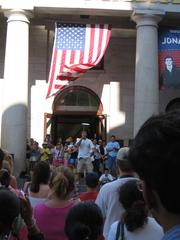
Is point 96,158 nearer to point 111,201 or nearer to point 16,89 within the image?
point 16,89

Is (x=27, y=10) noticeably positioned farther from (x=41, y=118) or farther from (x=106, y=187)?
(x=106, y=187)

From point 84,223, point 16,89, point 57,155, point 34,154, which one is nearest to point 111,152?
point 57,155

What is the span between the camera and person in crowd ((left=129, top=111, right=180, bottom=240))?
5.05 feet

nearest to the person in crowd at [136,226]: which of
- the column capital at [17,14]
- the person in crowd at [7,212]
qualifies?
the person in crowd at [7,212]

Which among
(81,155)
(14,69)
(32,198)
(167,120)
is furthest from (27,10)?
(167,120)

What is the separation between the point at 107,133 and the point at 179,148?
22370 millimetres

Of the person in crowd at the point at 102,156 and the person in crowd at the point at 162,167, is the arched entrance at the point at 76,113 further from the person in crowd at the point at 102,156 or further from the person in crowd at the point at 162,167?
the person in crowd at the point at 162,167

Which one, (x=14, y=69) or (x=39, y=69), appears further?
(x=39, y=69)

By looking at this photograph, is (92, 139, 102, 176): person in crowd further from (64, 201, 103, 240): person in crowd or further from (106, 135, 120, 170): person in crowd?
(64, 201, 103, 240): person in crowd

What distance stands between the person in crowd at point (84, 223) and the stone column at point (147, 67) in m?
16.9

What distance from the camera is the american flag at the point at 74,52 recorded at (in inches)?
788

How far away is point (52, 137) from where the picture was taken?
2394 cm

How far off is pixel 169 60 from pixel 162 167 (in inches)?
764

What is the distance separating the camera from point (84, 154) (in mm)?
18625
